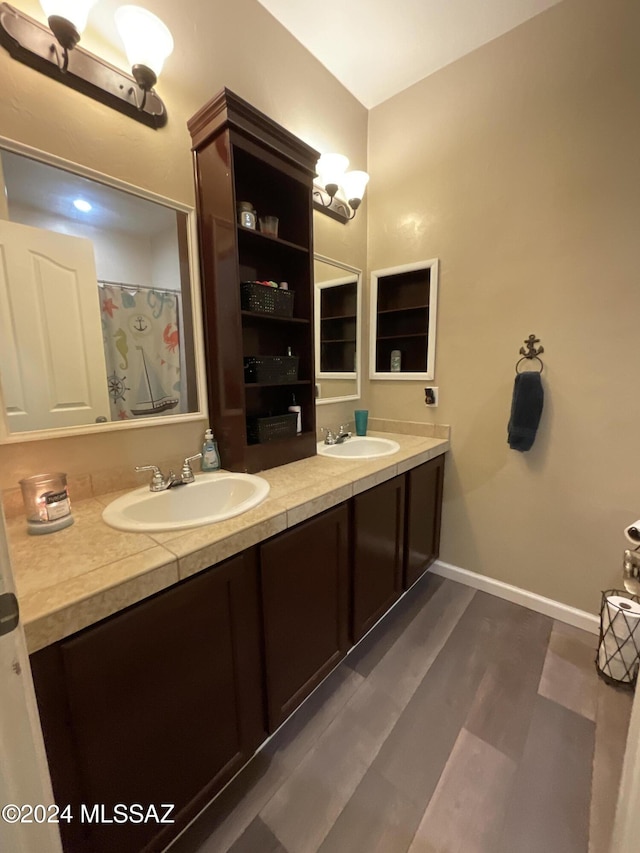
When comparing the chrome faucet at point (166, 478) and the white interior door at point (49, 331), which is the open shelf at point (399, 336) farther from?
the white interior door at point (49, 331)

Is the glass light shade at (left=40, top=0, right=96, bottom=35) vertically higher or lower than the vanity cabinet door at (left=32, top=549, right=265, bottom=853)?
higher

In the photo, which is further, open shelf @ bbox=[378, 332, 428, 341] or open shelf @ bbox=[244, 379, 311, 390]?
open shelf @ bbox=[378, 332, 428, 341]

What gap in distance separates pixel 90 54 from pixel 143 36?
17cm

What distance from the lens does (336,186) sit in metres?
1.81

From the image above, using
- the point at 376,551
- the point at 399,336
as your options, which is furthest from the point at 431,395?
the point at 376,551

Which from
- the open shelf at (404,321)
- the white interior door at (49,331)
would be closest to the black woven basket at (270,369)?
the white interior door at (49,331)

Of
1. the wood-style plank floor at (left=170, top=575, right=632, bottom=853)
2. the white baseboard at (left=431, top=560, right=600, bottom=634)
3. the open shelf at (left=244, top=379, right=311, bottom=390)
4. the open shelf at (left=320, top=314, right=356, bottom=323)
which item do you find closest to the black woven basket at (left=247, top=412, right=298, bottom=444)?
the open shelf at (left=244, top=379, right=311, bottom=390)

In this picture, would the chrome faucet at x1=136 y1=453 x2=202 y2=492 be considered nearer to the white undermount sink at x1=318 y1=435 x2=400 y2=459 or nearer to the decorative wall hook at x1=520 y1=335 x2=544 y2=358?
the white undermount sink at x1=318 y1=435 x2=400 y2=459

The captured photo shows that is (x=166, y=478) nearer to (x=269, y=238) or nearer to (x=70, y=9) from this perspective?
(x=269, y=238)

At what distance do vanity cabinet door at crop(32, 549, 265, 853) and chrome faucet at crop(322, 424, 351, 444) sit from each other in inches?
40.9

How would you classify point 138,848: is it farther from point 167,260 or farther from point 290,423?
point 167,260

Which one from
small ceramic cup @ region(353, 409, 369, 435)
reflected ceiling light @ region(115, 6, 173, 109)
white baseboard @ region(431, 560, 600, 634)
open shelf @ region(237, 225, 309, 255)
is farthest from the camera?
A: small ceramic cup @ region(353, 409, 369, 435)

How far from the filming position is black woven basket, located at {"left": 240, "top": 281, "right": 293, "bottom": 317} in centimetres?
135

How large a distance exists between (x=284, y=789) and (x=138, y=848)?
44cm
